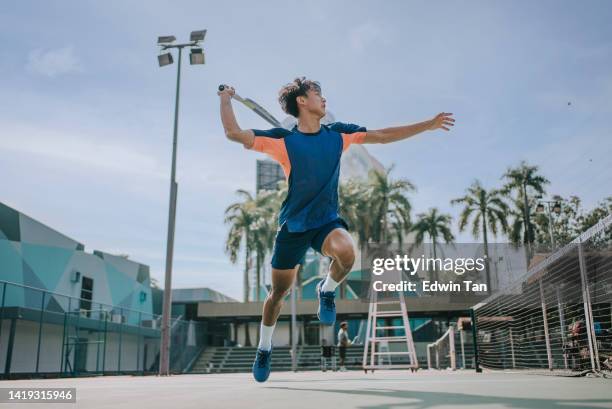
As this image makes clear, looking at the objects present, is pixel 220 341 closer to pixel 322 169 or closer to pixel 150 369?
pixel 150 369

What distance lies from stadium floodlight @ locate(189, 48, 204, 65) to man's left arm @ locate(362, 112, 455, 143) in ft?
50.9

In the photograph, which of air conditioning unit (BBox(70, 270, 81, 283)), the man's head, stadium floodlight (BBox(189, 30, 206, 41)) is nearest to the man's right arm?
the man's head

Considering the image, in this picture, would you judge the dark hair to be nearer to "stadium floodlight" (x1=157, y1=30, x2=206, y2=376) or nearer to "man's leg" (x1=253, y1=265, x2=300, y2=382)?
"man's leg" (x1=253, y1=265, x2=300, y2=382)

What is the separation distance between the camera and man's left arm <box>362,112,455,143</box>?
187 inches

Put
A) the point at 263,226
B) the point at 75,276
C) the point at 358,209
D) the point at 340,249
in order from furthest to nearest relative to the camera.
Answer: the point at 263,226 → the point at 358,209 → the point at 75,276 → the point at 340,249

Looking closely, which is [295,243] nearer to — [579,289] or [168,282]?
[579,289]

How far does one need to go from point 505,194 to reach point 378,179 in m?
9.66

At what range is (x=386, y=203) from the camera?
120 ft

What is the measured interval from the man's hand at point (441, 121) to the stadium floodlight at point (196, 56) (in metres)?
15.6

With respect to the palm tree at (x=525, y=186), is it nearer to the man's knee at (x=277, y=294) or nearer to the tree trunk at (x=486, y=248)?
the tree trunk at (x=486, y=248)

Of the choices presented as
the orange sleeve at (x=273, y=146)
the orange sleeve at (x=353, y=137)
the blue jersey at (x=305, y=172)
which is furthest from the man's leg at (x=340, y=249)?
the orange sleeve at (x=353, y=137)

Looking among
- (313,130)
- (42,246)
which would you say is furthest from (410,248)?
(313,130)

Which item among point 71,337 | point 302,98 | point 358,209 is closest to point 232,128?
point 302,98

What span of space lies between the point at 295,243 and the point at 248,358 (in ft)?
112
